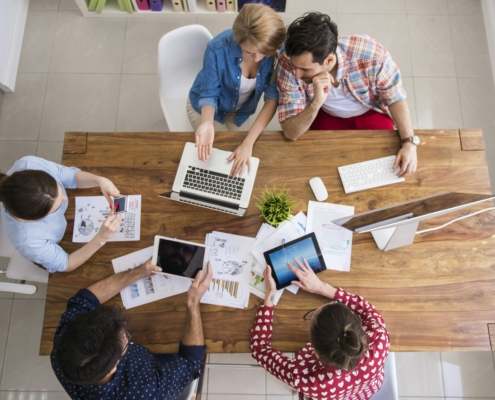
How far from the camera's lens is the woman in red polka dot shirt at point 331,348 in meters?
1.30

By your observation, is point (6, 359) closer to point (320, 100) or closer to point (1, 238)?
point (1, 238)

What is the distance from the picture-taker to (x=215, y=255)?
5.33 feet

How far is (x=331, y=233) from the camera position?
1.64 metres

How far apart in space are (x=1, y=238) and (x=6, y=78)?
1.51m

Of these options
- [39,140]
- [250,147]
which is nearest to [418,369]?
[250,147]

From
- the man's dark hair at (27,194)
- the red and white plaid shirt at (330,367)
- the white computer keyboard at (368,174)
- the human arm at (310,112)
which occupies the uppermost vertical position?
the human arm at (310,112)

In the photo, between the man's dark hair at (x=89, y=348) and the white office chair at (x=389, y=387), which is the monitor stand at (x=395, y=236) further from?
the man's dark hair at (x=89, y=348)

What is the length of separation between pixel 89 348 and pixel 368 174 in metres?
1.27

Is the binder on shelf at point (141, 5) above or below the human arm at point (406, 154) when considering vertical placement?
above

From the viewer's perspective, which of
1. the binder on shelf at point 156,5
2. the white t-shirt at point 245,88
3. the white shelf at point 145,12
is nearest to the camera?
the white t-shirt at point 245,88

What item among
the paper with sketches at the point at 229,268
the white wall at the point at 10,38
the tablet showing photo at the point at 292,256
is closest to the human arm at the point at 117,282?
the paper with sketches at the point at 229,268

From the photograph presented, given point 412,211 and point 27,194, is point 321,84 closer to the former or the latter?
point 412,211

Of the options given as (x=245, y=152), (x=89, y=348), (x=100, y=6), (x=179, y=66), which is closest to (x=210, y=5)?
(x=100, y=6)

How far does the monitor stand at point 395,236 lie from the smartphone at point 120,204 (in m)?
1.05
